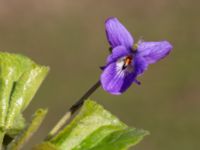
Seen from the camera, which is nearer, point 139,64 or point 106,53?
point 139,64

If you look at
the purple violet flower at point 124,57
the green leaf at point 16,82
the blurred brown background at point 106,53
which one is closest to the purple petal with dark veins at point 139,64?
the purple violet flower at point 124,57

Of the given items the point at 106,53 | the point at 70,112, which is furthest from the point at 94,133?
the point at 106,53

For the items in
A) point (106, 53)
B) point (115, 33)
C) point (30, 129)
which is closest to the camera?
point (30, 129)

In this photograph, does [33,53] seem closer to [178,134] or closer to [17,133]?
[178,134]

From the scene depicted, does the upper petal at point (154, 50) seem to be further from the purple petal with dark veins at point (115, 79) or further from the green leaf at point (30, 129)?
the green leaf at point (30, 129)

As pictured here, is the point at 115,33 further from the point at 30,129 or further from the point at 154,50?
the point at 30,129

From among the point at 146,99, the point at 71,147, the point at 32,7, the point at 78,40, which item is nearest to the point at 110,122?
the point at 71,147
